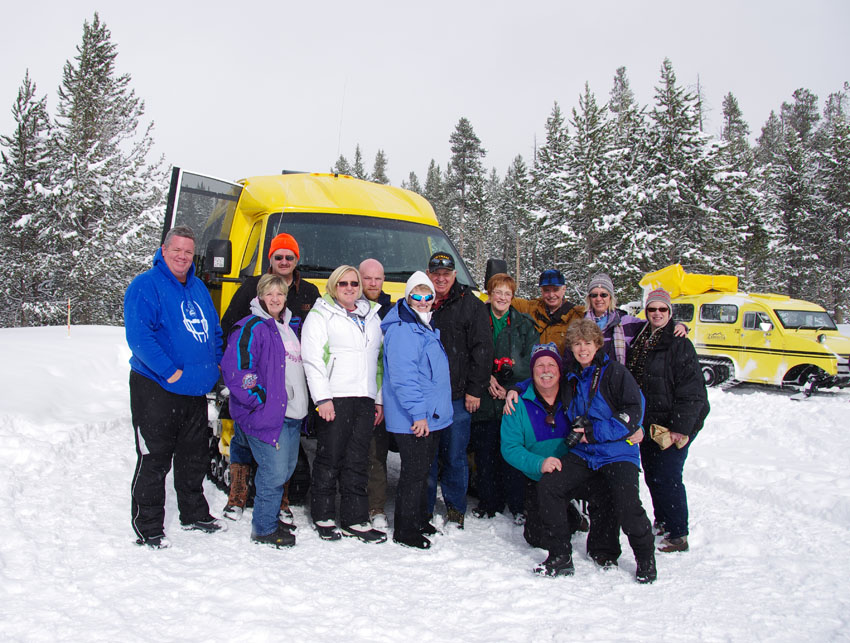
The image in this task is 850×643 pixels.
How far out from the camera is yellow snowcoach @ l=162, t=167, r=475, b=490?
5.03 m

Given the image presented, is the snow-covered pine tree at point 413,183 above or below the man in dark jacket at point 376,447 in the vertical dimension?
above

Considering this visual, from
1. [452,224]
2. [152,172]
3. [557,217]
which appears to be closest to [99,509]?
[152,172]

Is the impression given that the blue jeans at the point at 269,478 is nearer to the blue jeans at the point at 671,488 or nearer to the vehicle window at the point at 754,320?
the blue jeans at the point at 671,488

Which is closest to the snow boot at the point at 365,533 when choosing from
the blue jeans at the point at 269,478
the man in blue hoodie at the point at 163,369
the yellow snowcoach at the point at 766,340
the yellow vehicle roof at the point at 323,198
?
the blue jeans at the point at 269,478

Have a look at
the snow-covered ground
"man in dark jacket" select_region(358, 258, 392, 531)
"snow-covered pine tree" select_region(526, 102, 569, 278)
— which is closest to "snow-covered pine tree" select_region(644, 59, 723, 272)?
"snow-covered pine tree" select_region(526, 102, 569, 278)

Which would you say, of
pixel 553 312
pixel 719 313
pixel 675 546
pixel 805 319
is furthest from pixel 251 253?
pixel 805 319

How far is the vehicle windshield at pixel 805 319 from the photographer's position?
12.5 m

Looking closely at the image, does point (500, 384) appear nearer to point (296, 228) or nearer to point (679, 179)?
point (296, 228)

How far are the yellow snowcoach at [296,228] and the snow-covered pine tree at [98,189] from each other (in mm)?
20790

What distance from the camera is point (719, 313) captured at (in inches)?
540

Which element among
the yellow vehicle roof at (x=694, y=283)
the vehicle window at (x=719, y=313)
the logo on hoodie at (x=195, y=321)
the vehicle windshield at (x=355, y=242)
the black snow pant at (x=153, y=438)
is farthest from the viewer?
the yellow vehicle roof at (x=694, y=283)

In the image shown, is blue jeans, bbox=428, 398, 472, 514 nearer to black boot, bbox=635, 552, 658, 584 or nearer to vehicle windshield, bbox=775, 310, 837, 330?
black boot, bbox=635, 552, 658, 584

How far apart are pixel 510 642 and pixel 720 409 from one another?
8.49 m

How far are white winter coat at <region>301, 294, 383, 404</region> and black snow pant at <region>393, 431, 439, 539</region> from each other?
428 mm
